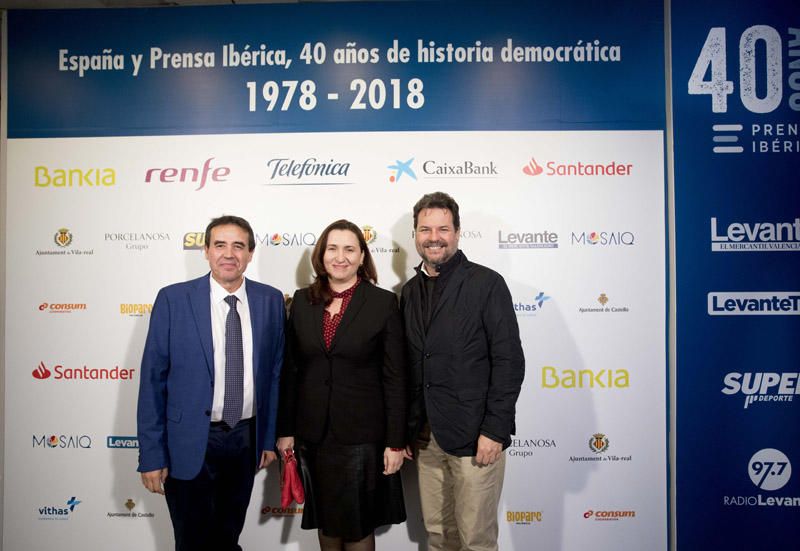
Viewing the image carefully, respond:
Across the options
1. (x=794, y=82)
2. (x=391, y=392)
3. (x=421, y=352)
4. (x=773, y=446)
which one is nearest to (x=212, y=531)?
(x=391, y=392)

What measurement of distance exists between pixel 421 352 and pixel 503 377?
0.35 metres

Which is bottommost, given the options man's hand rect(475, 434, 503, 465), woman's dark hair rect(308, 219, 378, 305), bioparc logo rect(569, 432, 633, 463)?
bioparc logo rect(569, 432, 633, 463)

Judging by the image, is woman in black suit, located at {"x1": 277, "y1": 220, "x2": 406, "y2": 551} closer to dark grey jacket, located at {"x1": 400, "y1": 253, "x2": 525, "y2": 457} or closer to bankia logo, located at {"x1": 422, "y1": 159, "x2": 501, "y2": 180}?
dark grey jacket, located at {"x1": 400, "y1": 253, "x2": 525, "y2": 457}

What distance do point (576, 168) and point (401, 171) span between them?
995 mm

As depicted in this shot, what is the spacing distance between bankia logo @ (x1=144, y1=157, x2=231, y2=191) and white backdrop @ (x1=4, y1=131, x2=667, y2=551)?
0.5 inches

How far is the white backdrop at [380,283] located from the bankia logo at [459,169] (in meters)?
0.02

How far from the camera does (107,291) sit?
2.55m

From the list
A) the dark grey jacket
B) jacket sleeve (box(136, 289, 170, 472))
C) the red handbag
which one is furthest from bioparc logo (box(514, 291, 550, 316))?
jacket sleeve (box(136, 289, 170, 472))

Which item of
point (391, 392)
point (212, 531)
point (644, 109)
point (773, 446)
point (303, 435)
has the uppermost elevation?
point (644, 109)

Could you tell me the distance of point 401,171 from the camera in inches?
99.3

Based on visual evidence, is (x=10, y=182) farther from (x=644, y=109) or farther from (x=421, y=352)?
(x=644, y=109)

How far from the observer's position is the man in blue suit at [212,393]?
1788mm

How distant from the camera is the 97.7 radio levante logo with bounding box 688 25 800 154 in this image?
8.17 ft

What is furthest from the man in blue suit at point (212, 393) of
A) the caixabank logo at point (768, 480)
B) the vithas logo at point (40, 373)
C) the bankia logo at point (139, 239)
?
the caixabank logo at point (768, 480)
